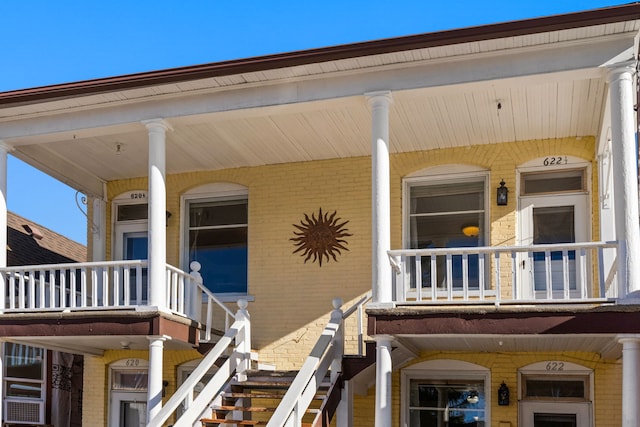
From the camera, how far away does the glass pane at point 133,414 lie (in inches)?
504

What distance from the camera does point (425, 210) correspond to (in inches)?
464

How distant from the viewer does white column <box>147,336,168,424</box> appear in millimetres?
9773

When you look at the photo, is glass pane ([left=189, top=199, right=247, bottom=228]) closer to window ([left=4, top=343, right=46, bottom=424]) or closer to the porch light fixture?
Answer: the porch light fixture

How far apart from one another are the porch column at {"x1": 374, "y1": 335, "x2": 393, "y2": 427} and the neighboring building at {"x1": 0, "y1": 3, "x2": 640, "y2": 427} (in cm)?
2

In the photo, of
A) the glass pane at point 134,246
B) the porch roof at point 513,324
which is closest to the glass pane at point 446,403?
the porch roof at point 513,324

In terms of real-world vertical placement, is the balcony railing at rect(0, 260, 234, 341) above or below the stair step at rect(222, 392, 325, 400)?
above

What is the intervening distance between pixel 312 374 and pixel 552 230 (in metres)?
4.17

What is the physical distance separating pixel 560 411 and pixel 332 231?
3926 mm

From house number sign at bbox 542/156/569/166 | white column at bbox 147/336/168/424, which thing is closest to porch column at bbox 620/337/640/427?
house number sign at bbox 542/156/569/166

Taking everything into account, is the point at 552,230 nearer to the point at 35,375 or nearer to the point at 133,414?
the point at 133,414

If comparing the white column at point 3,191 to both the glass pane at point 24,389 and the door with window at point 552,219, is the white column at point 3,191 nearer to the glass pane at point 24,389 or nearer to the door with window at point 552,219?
the glass pane at point 24,389

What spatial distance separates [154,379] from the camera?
32.4ft

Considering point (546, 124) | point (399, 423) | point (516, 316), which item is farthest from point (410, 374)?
point (546, 124)

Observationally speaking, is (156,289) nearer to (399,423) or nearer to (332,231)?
(332,231)
